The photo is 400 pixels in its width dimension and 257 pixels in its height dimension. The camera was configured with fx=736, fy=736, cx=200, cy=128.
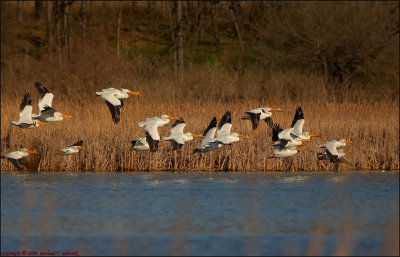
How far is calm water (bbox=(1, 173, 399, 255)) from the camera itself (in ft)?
26.8

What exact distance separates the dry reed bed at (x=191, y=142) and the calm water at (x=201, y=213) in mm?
399

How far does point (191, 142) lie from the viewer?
1416 cm

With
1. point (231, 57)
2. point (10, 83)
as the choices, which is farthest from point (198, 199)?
point (231, 57)

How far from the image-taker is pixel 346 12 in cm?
2862

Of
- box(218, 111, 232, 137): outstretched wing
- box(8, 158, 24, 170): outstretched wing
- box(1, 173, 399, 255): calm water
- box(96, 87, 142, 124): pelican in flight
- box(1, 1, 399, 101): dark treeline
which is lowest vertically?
box(1, 173, 399, 255): calm water

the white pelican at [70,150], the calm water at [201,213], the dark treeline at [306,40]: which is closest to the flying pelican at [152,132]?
the calm water at [201,213]

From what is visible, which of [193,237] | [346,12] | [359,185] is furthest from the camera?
[346,12]

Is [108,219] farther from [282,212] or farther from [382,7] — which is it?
[382,7]

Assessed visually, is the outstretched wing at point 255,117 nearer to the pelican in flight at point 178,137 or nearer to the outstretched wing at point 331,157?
the pelican in flight at point 178,137

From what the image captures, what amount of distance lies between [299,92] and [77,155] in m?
10.4

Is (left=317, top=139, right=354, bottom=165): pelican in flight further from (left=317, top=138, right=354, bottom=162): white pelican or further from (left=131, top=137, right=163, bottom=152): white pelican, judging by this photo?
(left=131, top=137, right=163, bottom=152): white pelican

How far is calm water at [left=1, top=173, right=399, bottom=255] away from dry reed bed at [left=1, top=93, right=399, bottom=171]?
1.31 ft

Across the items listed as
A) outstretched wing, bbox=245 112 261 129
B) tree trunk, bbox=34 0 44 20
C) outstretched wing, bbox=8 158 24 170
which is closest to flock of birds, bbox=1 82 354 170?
outstretched wing, bbox=8 158 24 170

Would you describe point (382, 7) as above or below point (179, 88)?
above
